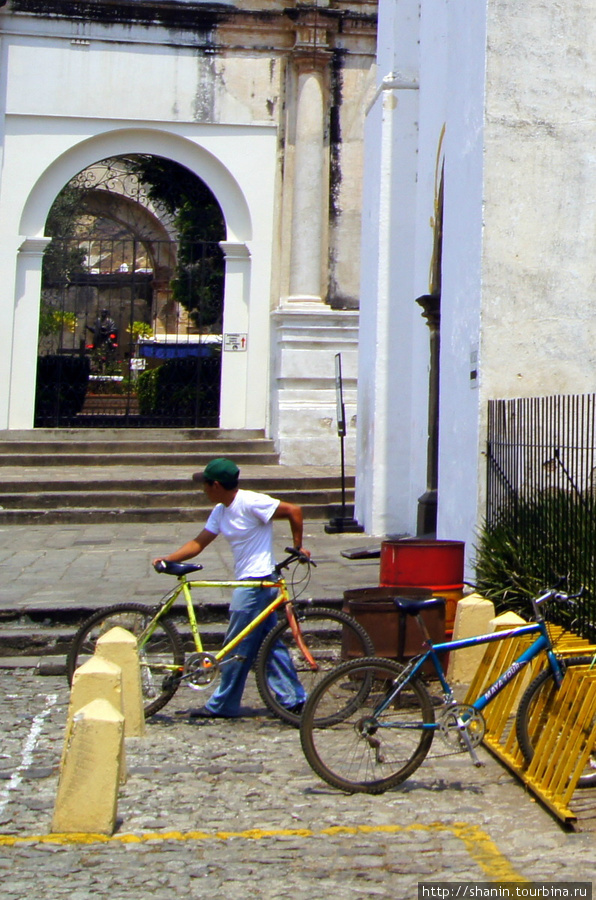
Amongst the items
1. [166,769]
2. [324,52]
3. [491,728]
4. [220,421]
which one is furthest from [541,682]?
[324,52]

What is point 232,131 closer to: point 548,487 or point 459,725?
point 548,487

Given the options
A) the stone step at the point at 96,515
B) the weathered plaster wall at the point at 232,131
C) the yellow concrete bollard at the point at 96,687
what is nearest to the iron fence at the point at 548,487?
the yellow concrete bollard at the point at 96,687

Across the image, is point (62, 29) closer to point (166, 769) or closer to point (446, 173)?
point (446, 173)

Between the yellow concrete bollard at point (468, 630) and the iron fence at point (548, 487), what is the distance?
52 cm

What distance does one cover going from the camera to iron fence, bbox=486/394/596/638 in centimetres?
789

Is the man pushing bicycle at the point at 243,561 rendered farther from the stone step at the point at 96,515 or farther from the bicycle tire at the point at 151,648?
the stone step at the point at 96,515

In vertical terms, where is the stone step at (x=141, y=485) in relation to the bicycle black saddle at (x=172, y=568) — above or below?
above

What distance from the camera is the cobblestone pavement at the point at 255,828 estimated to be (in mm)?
4531

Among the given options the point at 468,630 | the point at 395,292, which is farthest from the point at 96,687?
the point at 395,292

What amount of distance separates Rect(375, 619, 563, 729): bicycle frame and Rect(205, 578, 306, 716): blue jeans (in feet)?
4.16

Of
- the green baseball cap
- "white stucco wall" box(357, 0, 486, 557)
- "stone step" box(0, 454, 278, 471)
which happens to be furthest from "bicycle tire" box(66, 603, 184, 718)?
"stone step" box(0, 454, 278, 471)

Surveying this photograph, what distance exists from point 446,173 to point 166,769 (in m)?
6.52

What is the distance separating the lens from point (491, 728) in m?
6.36

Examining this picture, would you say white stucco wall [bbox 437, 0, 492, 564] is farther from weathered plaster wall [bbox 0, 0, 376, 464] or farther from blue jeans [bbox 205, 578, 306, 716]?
weathered plaster wall [bbox 0, 0, 376, 464]
